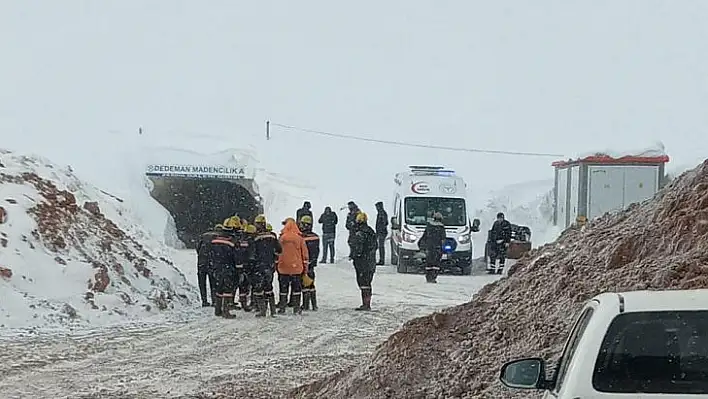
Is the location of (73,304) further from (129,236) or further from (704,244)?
(704,244)

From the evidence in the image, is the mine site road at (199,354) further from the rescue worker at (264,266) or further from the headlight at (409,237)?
the headlight at (409,237)

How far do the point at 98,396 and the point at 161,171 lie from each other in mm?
23537

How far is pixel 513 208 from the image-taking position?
38.8 meters

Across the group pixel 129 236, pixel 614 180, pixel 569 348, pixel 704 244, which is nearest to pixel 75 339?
pixel 129 236

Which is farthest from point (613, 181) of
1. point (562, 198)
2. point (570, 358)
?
point (570, 358)

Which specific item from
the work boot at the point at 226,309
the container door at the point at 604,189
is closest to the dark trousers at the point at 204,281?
the work boot at the point at 226,309

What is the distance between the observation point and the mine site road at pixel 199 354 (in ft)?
37.8

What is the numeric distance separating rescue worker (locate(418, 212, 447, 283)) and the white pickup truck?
66.0 ft

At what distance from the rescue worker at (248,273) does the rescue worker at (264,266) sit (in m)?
0.17

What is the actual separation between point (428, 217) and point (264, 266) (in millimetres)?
11859

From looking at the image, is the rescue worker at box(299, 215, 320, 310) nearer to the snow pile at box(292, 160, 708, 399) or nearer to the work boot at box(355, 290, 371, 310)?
the work boot at box(355, 290, 371, 310)

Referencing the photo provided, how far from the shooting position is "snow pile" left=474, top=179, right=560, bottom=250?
3622cm

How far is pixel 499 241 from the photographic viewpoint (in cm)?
2777

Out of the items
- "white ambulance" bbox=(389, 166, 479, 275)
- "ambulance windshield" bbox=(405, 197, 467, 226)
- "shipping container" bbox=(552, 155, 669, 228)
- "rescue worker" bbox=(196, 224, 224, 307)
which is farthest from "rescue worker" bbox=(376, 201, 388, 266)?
"rescue worker" bbox=(196, 224, 224, 307)
